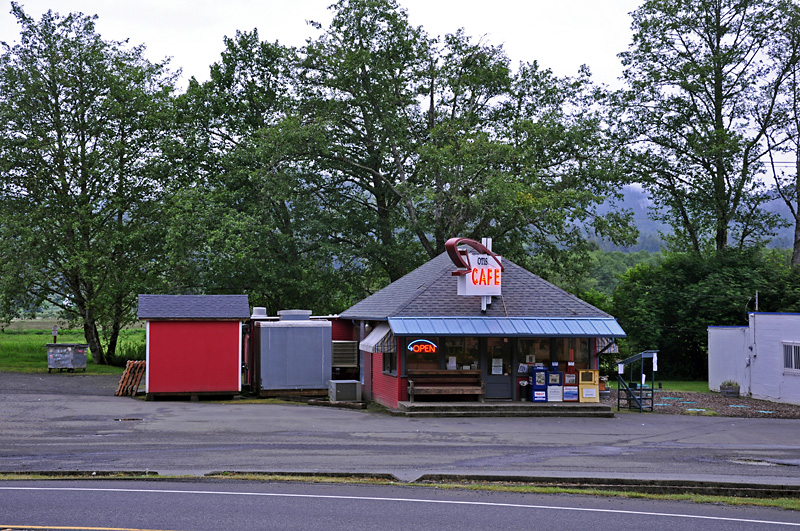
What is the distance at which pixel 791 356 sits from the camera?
87.1 ft

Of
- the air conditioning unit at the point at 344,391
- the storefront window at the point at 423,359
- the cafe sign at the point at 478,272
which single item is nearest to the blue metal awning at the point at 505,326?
the storefront window at the point at 423,359

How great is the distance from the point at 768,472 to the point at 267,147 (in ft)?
93.5

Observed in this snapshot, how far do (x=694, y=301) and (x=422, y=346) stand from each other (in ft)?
79.6

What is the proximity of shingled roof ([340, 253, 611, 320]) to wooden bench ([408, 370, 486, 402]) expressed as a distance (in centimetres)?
185

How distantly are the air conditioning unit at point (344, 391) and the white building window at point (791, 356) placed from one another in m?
14.9

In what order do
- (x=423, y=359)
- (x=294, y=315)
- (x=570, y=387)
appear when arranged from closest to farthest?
(x=423, y=359) → (x=570, y=387) → (x=294, y=315)

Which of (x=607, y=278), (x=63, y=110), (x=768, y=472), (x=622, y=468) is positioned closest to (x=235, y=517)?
(x=622, y=468)

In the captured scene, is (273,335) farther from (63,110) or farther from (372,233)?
(63,110)

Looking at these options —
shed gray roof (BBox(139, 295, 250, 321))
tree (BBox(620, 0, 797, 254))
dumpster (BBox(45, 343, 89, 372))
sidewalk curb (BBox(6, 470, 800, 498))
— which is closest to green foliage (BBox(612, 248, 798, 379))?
tree (BBox(620, 0, 797, 254))

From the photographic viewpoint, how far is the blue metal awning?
918 inches

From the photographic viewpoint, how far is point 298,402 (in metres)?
26.1

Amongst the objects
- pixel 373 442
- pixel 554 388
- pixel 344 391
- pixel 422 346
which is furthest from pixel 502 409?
pixel 373 442

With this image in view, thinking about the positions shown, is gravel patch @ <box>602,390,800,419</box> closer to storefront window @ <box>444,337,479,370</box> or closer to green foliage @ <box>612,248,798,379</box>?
storefront window @ <box>444,337,479,370</box>

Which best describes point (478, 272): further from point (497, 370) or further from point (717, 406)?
point (717, 406)
